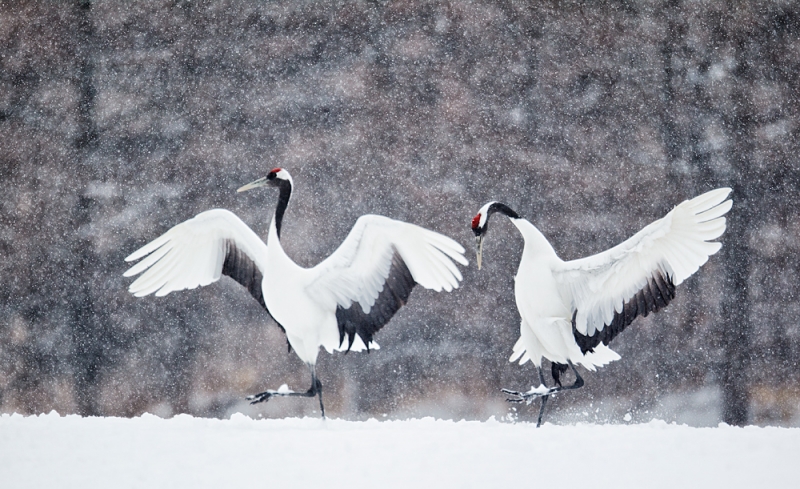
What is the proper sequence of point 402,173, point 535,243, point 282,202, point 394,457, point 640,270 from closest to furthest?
point 394,457, point 640,270, point 535,243, point 282,202, point 402,173

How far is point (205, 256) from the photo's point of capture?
9.67 ft

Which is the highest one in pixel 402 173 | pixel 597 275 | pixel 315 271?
pixel 402 173

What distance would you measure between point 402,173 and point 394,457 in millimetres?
1598

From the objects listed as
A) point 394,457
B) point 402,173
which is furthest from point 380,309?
point 402,173

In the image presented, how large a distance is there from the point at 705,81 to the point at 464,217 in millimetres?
1293

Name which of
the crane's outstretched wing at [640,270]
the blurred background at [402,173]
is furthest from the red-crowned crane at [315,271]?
the blurred background at [402,173]

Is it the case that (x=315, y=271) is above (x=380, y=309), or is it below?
above

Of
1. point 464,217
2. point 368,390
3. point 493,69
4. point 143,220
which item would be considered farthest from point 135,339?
point 493,69

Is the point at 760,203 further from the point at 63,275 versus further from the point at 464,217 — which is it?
the point at 63,275

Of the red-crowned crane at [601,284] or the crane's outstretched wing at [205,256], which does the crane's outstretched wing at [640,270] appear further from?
the crane's outstretched wing at [205,256]

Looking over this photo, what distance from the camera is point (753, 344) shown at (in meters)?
3.52

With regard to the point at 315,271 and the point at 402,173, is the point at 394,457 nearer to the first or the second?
the point at 315,271

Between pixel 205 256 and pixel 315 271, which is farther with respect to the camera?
pixel 205 256

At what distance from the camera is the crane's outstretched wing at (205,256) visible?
292cm
